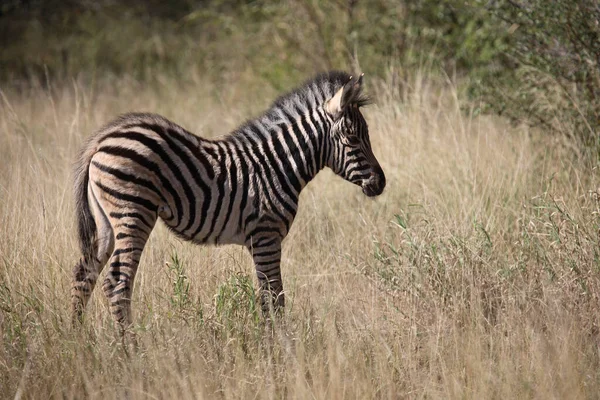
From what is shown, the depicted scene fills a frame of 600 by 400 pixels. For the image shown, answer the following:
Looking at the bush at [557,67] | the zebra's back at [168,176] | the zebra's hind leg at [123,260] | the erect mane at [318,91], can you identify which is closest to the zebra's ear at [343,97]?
the erect mane at [318,91]

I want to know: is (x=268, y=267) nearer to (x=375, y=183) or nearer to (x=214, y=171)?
(x=214, y=171)

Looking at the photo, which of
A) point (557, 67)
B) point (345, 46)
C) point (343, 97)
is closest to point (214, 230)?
point (343, 97)

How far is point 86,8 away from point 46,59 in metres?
1.76

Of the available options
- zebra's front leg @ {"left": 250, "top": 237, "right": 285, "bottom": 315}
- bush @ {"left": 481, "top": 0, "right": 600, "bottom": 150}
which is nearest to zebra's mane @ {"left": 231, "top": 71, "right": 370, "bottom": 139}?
zebra's front leg @ {"left": 250, "top": 237, "right": 285, "bottom": 315}

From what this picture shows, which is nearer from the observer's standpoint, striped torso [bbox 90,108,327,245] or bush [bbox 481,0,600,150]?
striped torso [bbox 90,108,327,245]

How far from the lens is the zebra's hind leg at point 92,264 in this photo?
5172 mm

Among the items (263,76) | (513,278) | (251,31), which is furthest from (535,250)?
(251,31)

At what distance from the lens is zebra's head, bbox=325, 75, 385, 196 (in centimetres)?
564

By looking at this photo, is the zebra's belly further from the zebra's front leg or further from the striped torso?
the zebra's front leg

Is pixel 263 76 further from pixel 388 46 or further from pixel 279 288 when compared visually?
pixel 279 288

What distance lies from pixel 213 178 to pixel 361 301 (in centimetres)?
149

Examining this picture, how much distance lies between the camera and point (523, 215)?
6457mm

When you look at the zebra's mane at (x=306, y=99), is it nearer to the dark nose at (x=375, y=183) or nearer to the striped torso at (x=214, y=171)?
the striped torso at (x=214, y=171)

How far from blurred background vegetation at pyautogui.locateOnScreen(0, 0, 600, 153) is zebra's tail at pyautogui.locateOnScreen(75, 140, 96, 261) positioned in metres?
4.12
